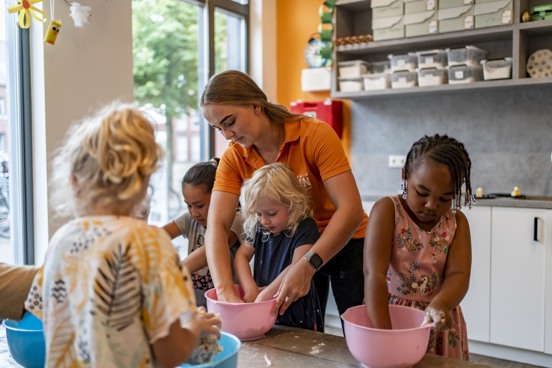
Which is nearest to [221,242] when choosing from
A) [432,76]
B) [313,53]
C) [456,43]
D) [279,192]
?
[279,192]

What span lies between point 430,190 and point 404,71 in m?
2.17

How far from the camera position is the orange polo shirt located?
1537 mm

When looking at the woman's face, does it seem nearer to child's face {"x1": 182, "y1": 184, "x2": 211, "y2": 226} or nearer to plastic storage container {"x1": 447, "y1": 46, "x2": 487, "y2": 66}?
child's face {"x1": 182, "y1": 184, "x2": 211, "y2": 226}

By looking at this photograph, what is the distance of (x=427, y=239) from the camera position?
4.52ft

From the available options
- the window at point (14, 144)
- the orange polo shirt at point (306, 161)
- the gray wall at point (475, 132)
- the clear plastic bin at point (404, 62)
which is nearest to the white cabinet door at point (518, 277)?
the gray wall at point (475, 132)

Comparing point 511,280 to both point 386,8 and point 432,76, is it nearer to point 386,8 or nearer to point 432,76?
point 432,76

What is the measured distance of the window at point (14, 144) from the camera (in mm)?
2381

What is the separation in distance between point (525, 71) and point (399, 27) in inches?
29.5

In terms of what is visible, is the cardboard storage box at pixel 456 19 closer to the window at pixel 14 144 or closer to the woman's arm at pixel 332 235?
the woman's arm at pixel 332 235

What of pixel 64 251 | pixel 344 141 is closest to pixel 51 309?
pixel 64 251

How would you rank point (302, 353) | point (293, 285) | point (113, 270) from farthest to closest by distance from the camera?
point (293, 285) < point (302, 353) < point (113, 270)

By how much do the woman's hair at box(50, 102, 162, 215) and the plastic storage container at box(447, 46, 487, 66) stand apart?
2.73 meters

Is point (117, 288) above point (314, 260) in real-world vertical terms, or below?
above

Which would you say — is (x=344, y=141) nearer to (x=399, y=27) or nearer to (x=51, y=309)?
(x=399, y=27)
